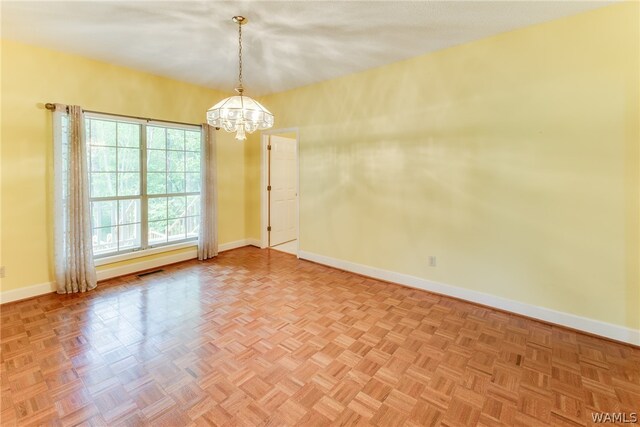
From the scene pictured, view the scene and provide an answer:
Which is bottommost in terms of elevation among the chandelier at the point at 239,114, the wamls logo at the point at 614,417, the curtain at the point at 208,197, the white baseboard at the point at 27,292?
the wamls logo at the point at 614,417

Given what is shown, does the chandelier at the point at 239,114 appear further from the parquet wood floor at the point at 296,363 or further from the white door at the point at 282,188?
the white door at the point at 282,188

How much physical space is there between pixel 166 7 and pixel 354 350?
3141 millimetres

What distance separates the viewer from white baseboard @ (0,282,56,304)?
10.3 ft

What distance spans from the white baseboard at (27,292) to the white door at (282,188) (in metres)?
3.10

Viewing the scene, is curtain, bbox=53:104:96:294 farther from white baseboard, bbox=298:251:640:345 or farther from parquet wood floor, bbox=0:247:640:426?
white baseboard, bbox=298:251:640:345

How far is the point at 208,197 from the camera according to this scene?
471 cm

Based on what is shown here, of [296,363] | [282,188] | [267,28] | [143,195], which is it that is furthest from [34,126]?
[296,363]

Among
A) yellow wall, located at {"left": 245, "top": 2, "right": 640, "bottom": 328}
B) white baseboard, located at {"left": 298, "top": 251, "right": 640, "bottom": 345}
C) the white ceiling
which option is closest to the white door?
yellow wall, located at {"left": 245, "top": 2, "right": 640, "bottom": 328}

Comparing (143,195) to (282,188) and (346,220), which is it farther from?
(346,220)

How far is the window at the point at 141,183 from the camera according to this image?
3.79 m

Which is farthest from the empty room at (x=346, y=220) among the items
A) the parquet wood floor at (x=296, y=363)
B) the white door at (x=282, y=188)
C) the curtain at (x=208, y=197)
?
the white door at (x=282, y=188)

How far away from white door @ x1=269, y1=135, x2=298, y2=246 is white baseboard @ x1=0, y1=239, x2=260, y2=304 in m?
0.53

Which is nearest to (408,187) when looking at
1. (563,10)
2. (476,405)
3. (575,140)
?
(575,140)

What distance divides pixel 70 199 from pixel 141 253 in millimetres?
1138
